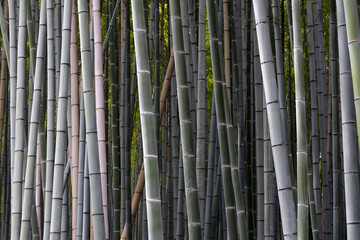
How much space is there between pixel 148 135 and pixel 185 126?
18 centimetres

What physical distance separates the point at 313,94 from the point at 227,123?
1.03 metres

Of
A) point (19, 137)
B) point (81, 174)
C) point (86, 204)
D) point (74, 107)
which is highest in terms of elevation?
point (74, 107)

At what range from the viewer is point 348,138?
175 cm

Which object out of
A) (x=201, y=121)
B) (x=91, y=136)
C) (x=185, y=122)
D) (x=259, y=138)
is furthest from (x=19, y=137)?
(x=259, y=138)

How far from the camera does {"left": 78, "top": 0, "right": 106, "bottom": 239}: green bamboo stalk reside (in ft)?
6.57

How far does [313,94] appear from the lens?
10.5 feet

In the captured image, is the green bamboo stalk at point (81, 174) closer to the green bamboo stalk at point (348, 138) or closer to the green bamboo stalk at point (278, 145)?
the green bamboo stalk at point (278, 145)

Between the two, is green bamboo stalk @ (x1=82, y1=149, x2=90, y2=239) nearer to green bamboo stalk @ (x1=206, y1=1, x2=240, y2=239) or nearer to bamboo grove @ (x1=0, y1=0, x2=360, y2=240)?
bamboo grove @ (x1=0, y1=0, x2=360, y2=240)

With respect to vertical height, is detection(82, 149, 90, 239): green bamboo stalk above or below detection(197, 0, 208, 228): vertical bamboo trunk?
below

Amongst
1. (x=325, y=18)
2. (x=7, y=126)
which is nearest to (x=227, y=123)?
(x=7, y=126)

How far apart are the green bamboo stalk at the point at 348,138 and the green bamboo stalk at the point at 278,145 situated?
6.0 inches

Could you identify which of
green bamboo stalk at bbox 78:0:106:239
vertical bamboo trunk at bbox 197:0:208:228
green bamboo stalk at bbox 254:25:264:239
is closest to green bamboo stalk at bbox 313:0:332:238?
green bamboo stalk at bbox 254:25:264:239

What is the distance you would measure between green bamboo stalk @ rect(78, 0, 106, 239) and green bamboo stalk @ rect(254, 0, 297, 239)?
1.98 ft

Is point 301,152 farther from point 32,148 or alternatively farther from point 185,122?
point 32,148
